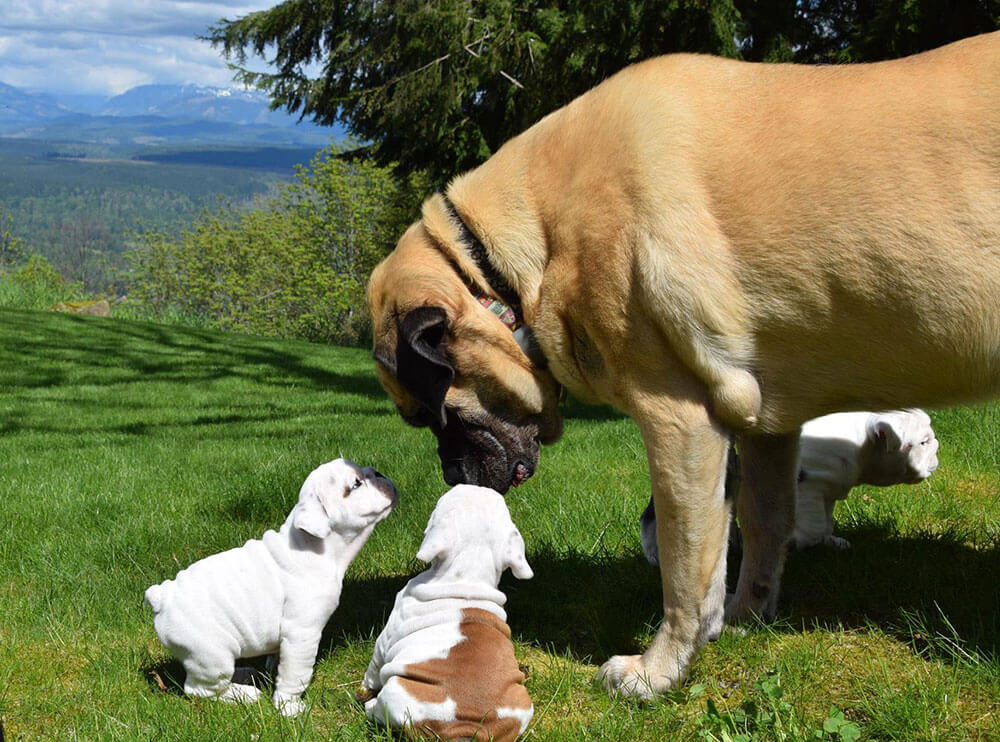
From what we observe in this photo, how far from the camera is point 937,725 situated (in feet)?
8.49

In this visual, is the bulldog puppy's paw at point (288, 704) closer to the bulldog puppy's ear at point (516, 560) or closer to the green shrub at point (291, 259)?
the bulldog puppy's ear at point (516, 560)

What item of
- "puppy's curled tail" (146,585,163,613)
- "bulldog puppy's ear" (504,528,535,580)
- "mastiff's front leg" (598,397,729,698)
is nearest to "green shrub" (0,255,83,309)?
"puppy's curled tail" (146,585,163,613)

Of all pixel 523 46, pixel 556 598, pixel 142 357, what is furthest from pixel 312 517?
pixel 142 357

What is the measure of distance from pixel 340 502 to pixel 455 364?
0.67 meters

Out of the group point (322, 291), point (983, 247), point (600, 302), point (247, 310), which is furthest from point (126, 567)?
point (247, 310)

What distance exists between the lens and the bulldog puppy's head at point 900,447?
3740 mm

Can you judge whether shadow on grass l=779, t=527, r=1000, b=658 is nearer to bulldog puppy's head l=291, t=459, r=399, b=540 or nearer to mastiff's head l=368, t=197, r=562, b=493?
mastiff's head l=368, t=197, r=562, b=493

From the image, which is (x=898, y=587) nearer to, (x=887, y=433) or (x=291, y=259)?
(x=887, y=433)

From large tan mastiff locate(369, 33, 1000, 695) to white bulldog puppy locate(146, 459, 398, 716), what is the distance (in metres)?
0.48

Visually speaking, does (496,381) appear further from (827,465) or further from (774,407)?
(827,465)

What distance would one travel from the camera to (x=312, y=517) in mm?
2955

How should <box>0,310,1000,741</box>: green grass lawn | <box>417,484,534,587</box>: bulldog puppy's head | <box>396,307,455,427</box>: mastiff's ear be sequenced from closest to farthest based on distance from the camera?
<box>0,310,1000,741</box>: green grass lawn
<box>417,484,534,587</box>: bulldog puppy's head
<box>396,307,455,427</box>: mastiff's ear

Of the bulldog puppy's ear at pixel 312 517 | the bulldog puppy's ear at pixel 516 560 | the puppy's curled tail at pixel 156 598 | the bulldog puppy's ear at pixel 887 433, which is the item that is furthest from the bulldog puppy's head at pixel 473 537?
the bulldog puppy's ear at pixel 887 433

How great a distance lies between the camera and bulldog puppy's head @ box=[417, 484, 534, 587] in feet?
9.42
